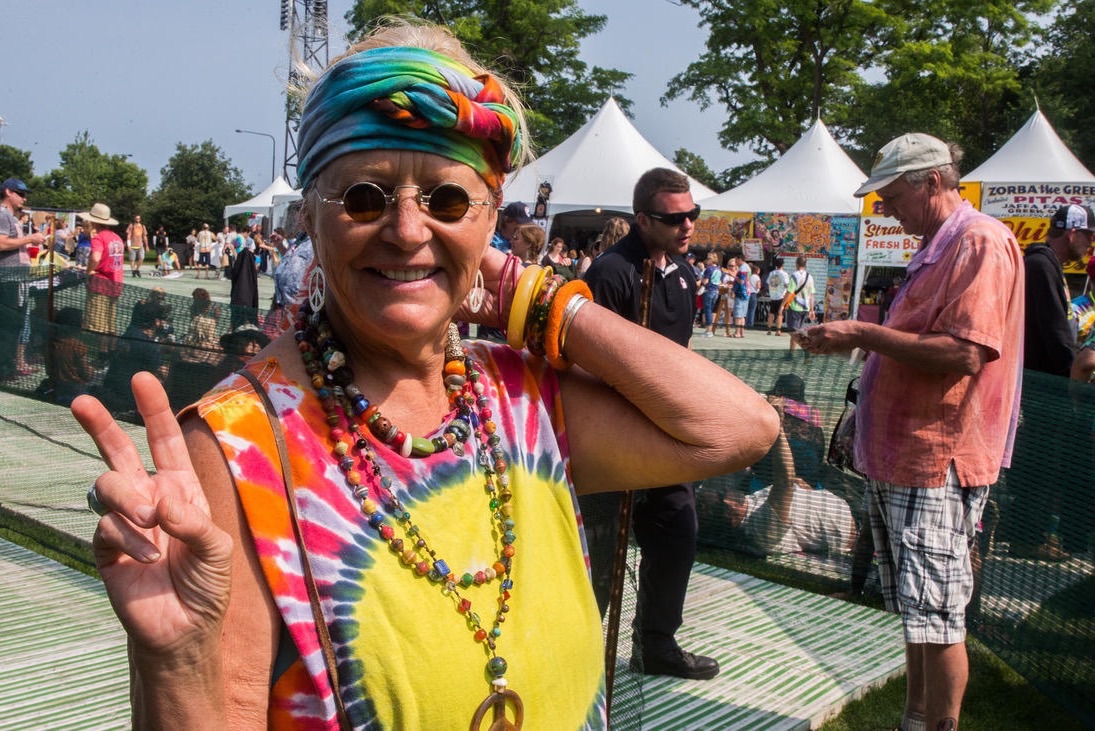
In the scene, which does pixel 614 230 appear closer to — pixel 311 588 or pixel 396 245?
pixel 396 245

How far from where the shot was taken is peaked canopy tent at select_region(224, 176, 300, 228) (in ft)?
111

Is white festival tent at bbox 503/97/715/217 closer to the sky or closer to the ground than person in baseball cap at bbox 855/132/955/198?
closer to the sky

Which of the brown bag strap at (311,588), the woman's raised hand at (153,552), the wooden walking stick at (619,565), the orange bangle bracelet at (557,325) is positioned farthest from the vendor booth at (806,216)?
the woman's raised hand at (153,552)

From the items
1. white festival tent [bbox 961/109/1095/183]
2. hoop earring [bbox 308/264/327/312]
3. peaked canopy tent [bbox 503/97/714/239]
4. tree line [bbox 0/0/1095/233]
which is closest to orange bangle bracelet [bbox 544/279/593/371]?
hoop earring [bbox 308/264/327/312]

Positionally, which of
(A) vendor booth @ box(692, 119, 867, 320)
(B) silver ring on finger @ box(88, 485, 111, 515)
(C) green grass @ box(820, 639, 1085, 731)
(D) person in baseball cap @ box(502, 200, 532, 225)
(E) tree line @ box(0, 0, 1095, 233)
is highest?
(E) tree line @ box(0, 0, 1095, 233)

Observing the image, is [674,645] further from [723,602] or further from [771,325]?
[771,325]

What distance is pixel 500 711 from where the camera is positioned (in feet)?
4.68

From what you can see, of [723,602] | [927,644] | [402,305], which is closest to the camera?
[402,305]

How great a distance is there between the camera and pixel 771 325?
23250 millimetres

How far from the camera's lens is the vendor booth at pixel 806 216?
70.6 ft

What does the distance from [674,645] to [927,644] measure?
1262mm

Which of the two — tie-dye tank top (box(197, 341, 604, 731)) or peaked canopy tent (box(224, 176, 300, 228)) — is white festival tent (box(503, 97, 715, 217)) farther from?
tie-dye tank top (box(197, 341, 604, 731))

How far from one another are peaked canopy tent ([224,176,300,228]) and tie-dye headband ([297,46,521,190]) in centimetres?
3331

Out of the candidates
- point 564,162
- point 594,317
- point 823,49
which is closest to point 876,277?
point 564,162
